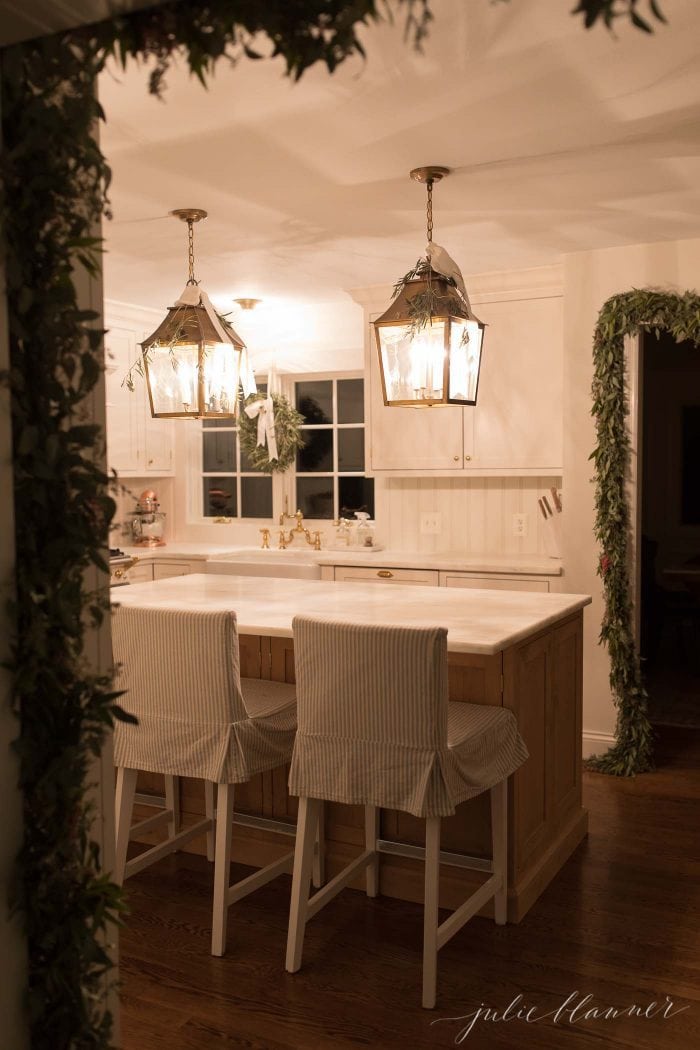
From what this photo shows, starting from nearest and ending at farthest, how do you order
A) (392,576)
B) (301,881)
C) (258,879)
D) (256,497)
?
(301,881)
(258,879)
(392,576)
(256,497)

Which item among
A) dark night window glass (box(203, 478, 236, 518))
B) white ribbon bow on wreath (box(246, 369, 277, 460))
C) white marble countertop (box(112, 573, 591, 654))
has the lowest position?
white marble countertop (box(112, 573, 591, 654))

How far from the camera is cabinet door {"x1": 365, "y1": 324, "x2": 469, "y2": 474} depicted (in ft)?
17.6

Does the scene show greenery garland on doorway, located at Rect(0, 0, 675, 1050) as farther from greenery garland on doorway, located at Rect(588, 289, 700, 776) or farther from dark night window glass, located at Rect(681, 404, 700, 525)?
dark night window glass, located at Rect(681, 404, 700, 525)

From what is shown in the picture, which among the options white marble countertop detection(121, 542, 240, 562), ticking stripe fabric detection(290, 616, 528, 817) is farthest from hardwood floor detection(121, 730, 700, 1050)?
white marble countertop detection(121, 542, 240, 562)

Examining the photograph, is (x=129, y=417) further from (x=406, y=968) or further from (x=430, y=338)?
(x=406, y=968)

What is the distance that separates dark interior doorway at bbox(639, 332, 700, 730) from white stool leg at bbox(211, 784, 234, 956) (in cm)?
451

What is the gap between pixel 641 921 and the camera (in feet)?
9.96

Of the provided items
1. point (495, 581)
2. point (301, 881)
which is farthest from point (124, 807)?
point (495, 581)

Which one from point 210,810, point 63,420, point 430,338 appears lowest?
point 210,810

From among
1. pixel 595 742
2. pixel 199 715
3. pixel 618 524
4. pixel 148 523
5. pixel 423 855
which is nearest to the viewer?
pixel 199 715

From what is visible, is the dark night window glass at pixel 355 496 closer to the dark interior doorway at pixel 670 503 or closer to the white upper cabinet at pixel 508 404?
the white upper cabinet at pixel 508 404

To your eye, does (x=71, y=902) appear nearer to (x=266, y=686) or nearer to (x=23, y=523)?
(x=23, y=523)

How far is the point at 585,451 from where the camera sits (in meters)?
4.76
